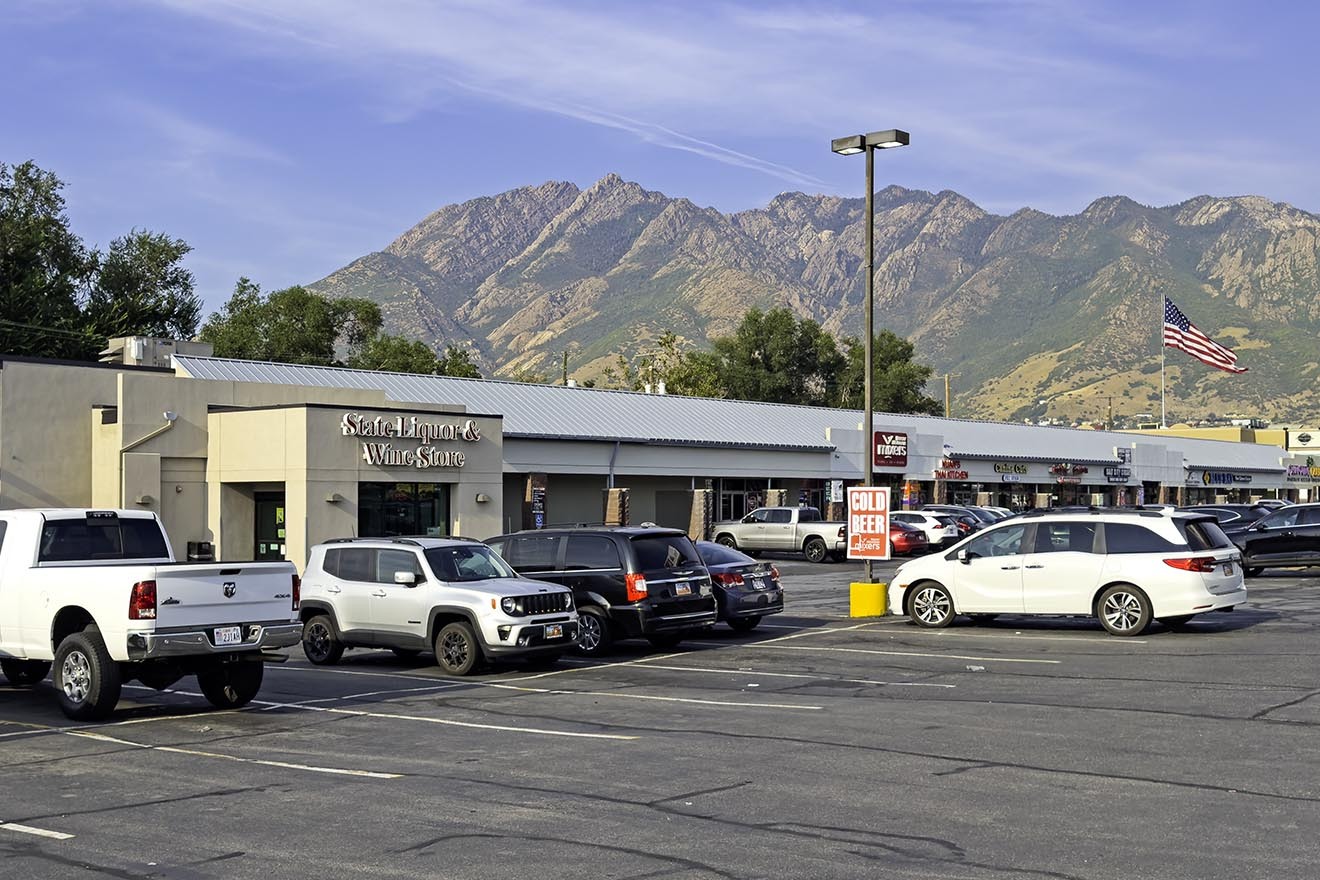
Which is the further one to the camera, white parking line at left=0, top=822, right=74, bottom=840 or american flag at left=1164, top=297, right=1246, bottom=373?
american flag at left=1164, top=297, right=1246, bottom=373

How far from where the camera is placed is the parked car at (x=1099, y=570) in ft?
Answer: 66.3

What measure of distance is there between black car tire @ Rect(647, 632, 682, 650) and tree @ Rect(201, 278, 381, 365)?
2393 inches

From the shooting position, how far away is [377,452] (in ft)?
114

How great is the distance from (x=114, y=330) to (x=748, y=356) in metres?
54.7

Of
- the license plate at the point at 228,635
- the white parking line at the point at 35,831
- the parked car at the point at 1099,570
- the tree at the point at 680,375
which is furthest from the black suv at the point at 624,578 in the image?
the tree at the point at 680,375

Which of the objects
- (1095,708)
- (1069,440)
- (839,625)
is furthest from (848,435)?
(1095,708)

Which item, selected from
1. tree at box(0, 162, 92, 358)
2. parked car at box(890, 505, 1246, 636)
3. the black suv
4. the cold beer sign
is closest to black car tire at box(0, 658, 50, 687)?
the black suv

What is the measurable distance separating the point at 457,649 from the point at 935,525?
30141 millimetres

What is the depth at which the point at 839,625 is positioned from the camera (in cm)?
2384

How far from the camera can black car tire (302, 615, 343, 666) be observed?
1953 centimetres

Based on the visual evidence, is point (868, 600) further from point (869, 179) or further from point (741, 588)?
point (869, 179)

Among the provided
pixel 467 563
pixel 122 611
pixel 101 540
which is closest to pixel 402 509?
pixel 467 563

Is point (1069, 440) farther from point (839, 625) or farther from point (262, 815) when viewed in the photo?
point (262, 815)

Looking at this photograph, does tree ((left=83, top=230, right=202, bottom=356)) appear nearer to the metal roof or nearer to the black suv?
the metal roof
